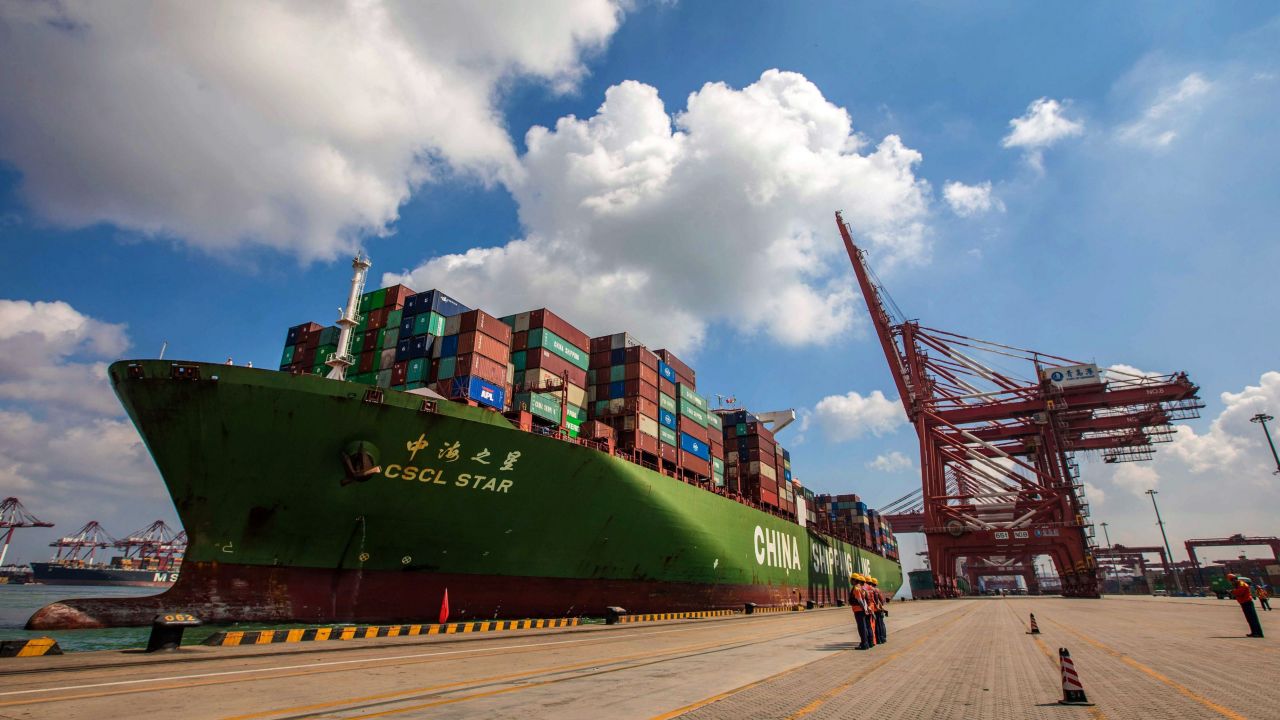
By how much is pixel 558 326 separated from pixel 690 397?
1016 cm

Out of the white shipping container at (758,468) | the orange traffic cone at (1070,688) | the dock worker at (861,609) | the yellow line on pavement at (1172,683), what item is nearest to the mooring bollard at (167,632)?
the dock worker at (861,609)

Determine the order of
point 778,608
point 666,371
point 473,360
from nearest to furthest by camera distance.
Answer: point 473,360, point 666,371, point 778,608

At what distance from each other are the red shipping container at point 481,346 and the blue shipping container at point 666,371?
34.7ft

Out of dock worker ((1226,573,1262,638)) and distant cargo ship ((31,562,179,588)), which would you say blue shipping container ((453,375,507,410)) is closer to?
dock worker ((1226,573,1262,638))

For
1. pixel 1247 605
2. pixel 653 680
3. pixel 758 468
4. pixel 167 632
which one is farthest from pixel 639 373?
pixel 1247 605

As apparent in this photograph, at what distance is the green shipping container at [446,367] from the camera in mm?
22734

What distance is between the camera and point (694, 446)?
33.9 meters

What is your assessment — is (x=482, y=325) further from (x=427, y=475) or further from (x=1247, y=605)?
(x=1247, y=605)

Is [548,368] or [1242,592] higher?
[548,368]

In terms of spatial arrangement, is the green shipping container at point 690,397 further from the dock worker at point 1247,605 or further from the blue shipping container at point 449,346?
the dock worker at point 1247,605

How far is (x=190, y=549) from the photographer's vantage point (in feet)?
55.0

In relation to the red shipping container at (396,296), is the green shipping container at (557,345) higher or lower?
lower

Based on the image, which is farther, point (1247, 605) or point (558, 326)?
point (558, 326)

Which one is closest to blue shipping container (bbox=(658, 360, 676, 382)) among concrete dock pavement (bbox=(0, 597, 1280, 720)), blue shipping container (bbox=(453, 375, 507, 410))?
blue shipping container (bbox=(453, 375, 507, 410))
